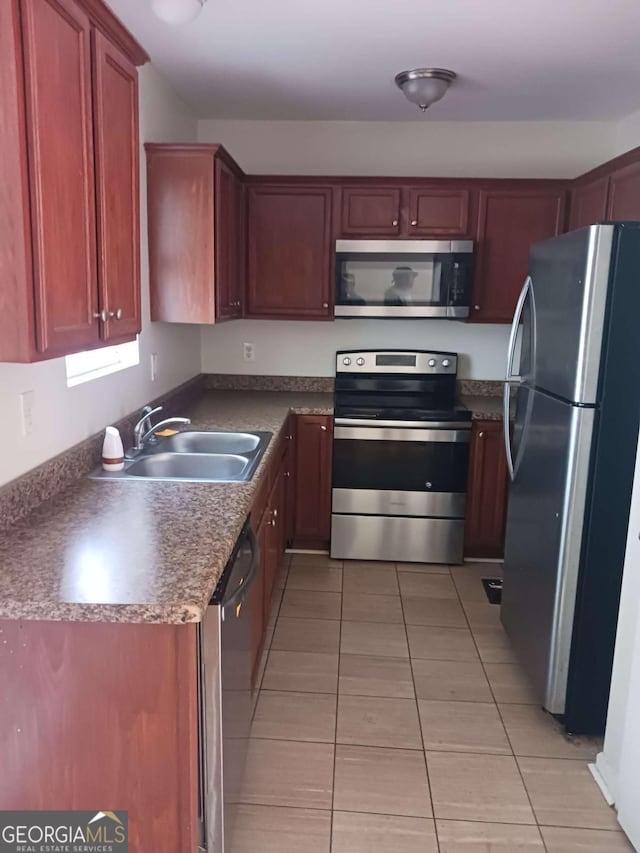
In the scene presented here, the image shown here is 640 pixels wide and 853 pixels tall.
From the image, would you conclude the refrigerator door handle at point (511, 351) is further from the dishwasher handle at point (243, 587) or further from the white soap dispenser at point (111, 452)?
the white soap dispenser at point (111, 452)

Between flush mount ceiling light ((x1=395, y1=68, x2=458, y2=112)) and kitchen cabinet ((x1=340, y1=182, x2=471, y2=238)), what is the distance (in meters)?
0.60

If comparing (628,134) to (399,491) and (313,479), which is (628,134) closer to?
(399,491)

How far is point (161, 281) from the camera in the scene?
2867mm

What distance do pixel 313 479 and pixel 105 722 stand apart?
2354 millimetres

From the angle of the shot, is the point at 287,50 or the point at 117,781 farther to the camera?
the point at 287,50

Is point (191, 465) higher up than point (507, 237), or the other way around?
point (507, 237)

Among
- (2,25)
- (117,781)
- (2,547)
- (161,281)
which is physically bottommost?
(117,781)

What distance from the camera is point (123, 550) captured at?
154 centimetres

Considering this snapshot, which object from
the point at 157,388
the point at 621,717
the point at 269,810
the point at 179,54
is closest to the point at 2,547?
the point at 269,810

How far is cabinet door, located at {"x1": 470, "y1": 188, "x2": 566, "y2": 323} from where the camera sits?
3537mm

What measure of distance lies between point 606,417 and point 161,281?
1884 millimetres

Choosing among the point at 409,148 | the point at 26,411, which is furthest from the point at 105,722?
the point at 409,148

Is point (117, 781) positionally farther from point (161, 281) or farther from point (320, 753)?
point (161, 281)
